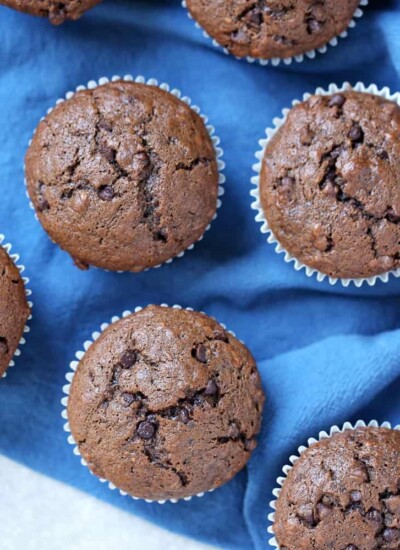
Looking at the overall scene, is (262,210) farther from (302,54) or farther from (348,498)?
(348,498)

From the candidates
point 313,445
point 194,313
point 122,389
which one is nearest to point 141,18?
point 194,313

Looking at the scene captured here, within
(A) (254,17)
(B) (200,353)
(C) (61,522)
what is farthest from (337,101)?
(C) (61,522)

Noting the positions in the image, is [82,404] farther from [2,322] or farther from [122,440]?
[2,322]

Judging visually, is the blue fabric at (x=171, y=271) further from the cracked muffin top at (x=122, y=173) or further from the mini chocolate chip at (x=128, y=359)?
the mini chocolate chip at (x=128, y=359)

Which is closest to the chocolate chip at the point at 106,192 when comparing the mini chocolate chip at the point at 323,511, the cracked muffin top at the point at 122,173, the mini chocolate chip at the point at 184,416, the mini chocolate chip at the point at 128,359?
the cracked muffin top at the point at 122,173

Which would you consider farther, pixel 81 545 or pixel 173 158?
pixel 81 545

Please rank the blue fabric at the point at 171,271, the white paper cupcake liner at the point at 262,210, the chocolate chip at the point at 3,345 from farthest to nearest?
the blue fabric at the point at 171,271 → the white paper cupcake liner at the point at 262,210 → the chocolate chip at the point at 3,345

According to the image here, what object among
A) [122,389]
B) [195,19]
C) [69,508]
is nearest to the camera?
[122,389]
